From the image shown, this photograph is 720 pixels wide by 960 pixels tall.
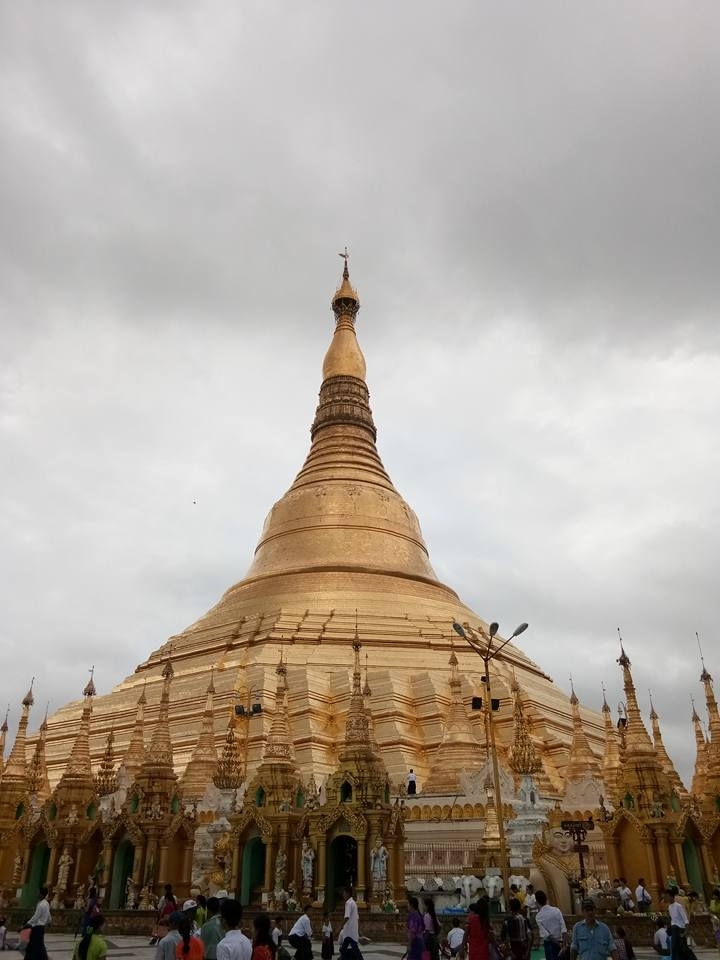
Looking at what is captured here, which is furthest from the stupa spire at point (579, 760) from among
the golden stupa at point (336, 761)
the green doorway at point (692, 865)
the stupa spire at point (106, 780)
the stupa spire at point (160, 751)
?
the stupa spire at point (106, 780)

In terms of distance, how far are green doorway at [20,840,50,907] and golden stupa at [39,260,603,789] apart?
477 centimetres

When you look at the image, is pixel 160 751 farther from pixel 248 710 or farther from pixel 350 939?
pixel 350 939

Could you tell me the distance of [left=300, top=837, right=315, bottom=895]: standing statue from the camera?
17.9 m

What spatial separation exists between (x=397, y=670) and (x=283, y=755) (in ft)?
35.3

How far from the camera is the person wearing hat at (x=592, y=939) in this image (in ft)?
24.6

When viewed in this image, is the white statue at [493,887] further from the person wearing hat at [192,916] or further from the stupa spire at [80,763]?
the stupa spire at [80,763]

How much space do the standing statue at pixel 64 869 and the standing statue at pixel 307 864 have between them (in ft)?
24.3

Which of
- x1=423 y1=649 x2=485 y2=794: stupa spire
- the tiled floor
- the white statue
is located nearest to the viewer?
the tiled floor

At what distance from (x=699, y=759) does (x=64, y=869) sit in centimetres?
2172

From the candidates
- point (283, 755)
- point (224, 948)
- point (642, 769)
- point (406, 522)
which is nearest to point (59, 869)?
point (283, 755)

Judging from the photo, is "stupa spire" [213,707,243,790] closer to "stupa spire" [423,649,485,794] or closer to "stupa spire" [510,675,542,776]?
"stupa spire" [423,649,485,794]

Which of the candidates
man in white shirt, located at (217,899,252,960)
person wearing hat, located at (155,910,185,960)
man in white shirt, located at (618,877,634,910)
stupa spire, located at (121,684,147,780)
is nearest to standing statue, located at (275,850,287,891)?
man in white shirt, located at (618,877,634,910)

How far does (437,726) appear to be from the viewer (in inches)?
1101

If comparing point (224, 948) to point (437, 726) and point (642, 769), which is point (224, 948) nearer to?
point (642, 769)
